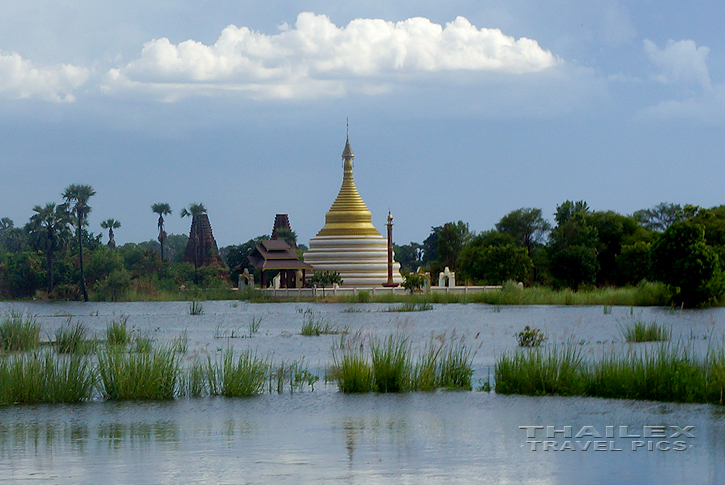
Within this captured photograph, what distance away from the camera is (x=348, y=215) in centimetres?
6869

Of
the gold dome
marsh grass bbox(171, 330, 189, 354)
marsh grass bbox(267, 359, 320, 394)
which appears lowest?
marsh grass bbox(267, 359, 320, 394)

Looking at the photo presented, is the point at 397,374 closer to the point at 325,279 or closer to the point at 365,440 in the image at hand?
the point at 365,440

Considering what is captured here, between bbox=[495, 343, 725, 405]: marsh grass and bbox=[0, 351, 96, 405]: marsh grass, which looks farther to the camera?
bbox=[0, 351, 96, 405]: marsh grass

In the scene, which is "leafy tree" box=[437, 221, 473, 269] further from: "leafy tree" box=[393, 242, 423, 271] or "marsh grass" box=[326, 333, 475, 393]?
"marsh grass" box=[326, 333, 475, 393]

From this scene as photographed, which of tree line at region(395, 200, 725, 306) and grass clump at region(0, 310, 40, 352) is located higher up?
tree line at region(395, 200, 725, 306)

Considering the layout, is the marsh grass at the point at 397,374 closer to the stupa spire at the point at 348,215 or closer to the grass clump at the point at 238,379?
the grass clump at the point at 238,379

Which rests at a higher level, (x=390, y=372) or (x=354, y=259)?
(x=354, y=259)

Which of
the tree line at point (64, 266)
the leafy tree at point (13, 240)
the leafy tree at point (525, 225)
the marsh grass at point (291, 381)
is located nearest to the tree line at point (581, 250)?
the leafy tree at point (525, 225)

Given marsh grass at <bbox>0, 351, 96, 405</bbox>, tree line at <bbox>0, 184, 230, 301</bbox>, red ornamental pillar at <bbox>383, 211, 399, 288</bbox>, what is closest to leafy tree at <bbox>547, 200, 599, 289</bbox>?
red ornamental pillar at <bbox>383, 211, 399, 288</bbox>

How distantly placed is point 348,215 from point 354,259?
4.44 meters

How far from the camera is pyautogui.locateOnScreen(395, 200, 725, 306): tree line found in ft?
133

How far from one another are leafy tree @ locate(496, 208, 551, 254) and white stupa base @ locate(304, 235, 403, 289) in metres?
9.01

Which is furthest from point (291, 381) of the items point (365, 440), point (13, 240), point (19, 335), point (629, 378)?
point (13, 240)

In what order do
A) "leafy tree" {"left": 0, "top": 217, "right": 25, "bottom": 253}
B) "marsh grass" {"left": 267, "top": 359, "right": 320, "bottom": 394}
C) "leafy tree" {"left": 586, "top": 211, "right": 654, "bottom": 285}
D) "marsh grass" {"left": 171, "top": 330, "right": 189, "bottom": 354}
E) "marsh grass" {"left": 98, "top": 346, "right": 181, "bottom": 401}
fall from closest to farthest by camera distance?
"marsh grass" {"left": 98, "top": 346, "right": 181, "bottom": 401}, "marsh grass" {"left": 171, "top": 330, "right": 189, "bottom": 354}, "marsh grass" {"left": 267, "top": 359, "right": 320, "bottom": 394}, "leafy tree" {"left": 586, "top": 211, "right": 654, "bottom": 285}, "leafy tree" {"left": 0, "top": 217, "right": 25, "bottom": 253}
